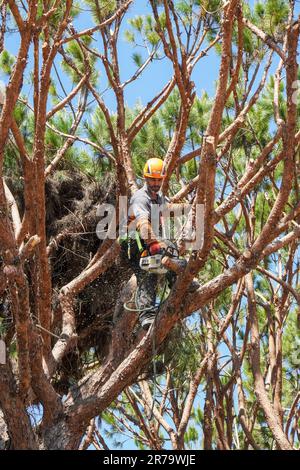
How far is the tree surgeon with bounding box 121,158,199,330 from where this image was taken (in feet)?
17.6

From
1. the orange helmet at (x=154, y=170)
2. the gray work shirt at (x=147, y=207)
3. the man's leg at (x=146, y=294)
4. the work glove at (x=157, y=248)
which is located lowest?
the man's leg at (x=146, y=294)

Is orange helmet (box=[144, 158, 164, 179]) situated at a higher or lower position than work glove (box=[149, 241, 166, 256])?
higher

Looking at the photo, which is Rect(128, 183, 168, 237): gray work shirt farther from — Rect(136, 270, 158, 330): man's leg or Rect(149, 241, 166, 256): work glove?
Rect(136, 270, 158, 330): man's leg

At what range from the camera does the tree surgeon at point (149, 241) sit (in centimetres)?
538

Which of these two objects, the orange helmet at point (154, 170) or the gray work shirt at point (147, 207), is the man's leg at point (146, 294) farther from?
the orange helmet at point (154, 170)

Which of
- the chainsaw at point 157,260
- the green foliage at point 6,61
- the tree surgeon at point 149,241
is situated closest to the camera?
the chainsaw at point 157,260

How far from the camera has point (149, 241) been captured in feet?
17.8

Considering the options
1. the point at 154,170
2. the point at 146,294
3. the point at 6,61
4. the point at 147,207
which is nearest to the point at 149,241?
the point at 147,207

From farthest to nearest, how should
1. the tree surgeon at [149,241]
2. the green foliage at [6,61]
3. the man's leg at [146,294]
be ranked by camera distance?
the green foliage at [6,61]
the man's leg at [146,294]
the tree surgeon at [149,241]

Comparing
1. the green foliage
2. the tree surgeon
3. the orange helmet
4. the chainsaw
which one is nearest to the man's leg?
the tree surgeon

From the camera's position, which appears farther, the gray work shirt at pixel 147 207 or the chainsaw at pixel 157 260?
the gray work shirt at pixel 147 207

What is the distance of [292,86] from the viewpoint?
461cm

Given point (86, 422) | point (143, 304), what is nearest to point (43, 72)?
point (143, 304)

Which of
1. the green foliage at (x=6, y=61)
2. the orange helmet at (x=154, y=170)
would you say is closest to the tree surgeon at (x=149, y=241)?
the orange helmet at (x=154, y=170)
